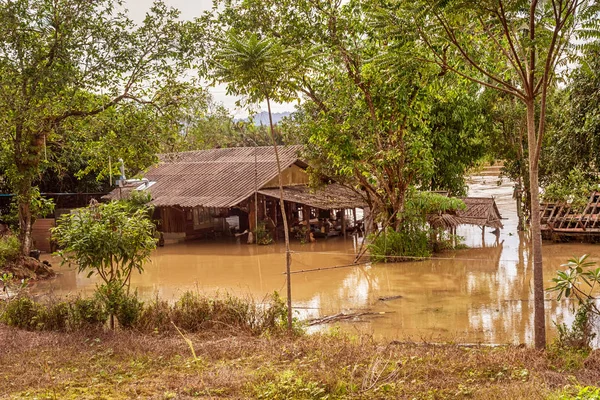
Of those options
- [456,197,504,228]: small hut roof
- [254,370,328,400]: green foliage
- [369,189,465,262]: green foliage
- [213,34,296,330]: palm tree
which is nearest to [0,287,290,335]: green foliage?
[213,34,296,330]: palm tree

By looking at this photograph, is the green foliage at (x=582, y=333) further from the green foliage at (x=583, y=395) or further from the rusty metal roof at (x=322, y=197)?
the rusty metal roof at (x=322, y=197)

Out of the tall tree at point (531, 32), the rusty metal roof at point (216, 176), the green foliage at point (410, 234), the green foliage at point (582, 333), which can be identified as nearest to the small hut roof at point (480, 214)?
the green foliage at point (410, 234)

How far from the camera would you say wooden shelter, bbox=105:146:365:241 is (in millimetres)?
22500

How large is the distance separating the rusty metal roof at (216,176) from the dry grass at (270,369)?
13.4 m

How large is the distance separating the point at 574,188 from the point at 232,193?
11.8 meters

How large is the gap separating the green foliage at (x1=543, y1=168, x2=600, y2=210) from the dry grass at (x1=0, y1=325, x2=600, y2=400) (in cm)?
1386

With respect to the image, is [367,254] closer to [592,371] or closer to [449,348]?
[449,348]

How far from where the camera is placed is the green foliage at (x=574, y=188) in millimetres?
19922

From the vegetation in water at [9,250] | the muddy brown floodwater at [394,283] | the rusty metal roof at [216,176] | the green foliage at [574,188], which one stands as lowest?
the muddy brown floodwater at [394,283]

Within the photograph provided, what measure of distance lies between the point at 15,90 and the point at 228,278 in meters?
7.25

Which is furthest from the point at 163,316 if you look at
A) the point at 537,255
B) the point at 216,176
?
the point at 216,176

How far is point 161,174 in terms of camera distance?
89.0 ft

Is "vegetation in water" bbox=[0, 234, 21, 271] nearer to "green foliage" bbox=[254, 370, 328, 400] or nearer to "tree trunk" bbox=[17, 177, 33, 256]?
"tree trunk" bbox=[17, 177, 33, 256]

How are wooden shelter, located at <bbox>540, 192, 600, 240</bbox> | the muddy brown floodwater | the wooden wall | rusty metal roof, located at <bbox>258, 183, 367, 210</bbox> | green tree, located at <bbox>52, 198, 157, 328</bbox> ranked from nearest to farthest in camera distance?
green tree, located at <bbox>52, 198, 157, 328</bbox>, the muddy brown floodwater, wooden shelter, located at <bbox>540, 192, 600, 240</bbox>, rusty metal roof, located at <bbox>258, 183, 367, 210</bbox>, the wooden wall
